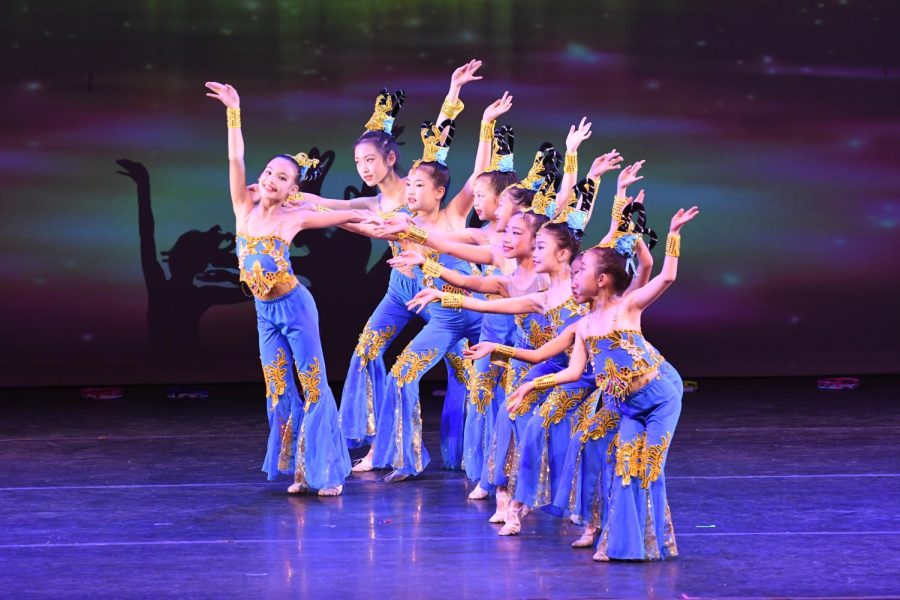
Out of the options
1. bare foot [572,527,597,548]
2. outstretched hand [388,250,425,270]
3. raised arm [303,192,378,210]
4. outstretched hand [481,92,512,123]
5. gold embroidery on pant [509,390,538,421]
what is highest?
A: outstretched hand [481,92,512,123]

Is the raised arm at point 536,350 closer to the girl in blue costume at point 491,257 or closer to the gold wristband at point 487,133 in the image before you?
the girl in blue costume at point 491,257

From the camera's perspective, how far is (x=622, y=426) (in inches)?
169

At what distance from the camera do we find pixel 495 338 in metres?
5.19

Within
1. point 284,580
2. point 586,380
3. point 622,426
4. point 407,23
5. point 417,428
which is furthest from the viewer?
point 407,23

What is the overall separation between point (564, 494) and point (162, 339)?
4813 mm

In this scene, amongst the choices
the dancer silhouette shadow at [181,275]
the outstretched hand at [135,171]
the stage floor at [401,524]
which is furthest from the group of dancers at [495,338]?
the outstretched hand at [135,171]

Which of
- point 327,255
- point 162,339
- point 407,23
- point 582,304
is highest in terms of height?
point 407,23

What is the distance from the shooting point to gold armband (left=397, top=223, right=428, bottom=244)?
5.12m

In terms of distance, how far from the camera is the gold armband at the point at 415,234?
5125 mm

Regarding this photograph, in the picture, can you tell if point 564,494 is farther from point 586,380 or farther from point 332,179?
point 332,179

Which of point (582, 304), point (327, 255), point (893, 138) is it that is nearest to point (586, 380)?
point (582, 304)

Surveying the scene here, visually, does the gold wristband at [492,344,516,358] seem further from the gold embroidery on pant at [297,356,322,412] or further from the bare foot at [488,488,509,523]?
the gold embroidery on pant at [297,356,322,412]

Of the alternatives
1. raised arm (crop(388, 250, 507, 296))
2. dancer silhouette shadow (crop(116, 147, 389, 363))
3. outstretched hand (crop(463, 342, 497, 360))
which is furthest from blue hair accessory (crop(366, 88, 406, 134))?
dancer silhouette shadow (crop(116, 147, 389, 363))

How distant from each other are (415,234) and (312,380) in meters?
0.74
